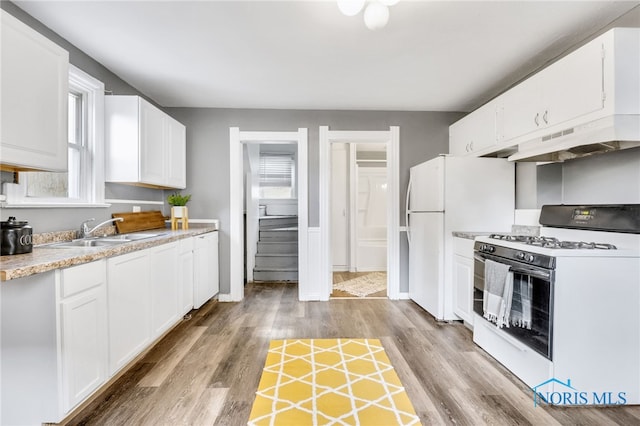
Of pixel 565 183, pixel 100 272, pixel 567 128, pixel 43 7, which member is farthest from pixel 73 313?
pixel 565 183

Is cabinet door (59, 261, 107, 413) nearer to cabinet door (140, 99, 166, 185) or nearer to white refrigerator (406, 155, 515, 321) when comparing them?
cabinet door (140, 99, 166, 185)

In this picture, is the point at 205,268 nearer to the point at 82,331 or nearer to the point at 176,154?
the point at 176,154

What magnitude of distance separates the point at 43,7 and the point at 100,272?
173cm

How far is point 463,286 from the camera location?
288 cm

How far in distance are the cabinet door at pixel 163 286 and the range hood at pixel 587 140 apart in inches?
122

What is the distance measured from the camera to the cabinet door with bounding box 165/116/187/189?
3268 millimetres

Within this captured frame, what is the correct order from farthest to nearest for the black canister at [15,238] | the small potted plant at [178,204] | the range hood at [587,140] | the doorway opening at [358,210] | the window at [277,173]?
the window at [277,173] < the doorway opening at [358,210] < the small potted plant at [178,204] < the range hood at [587,140] < the black canister at [15,238]

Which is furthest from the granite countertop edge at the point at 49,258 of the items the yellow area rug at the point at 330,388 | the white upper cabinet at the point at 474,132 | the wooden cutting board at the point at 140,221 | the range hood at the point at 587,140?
the white upper cabinet at the point at 474,132

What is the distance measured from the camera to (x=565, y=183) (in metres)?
2.51

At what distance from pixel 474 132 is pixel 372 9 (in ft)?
6.82

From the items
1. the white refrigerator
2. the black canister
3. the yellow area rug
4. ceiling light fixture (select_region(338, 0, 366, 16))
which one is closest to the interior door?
the white refrigerator

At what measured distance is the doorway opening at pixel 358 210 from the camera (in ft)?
17.7

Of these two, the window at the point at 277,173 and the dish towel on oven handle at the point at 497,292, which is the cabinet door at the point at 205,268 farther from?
the window at the point at 277,173

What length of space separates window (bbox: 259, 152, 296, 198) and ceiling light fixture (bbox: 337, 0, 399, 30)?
16.9 ft
